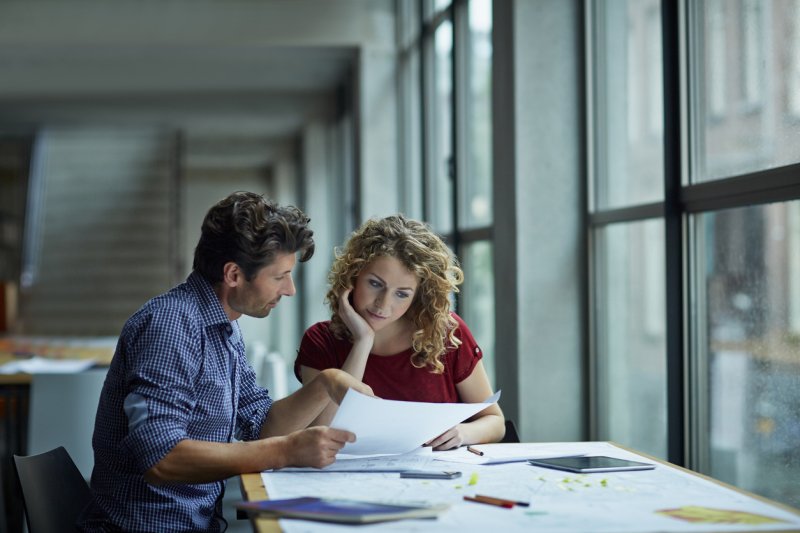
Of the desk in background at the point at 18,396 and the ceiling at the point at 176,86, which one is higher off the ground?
the ceiling at the point at 176,86

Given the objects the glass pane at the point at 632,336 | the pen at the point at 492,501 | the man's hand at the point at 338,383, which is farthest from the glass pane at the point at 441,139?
the pen at the point at 492,501

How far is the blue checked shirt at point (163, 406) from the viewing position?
196 centimetres

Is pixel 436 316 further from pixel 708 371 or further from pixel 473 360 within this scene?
pixel 708 371

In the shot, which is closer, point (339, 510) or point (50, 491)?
point (339, 510)

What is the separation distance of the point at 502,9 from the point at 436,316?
192 cm

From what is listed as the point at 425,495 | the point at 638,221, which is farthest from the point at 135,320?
the point at 638,221

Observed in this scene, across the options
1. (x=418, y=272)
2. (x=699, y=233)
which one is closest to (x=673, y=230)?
(x=699, y=233)

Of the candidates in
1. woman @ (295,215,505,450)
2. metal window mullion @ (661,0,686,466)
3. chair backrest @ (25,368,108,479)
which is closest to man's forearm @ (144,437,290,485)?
woman @ (295,215,505,450)

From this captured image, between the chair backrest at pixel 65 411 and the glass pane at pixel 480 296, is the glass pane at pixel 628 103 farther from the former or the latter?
the chair backrest at pixel 65 411

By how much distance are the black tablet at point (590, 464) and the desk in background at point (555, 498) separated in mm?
23

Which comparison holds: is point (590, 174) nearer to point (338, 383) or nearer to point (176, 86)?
point (338, 383)

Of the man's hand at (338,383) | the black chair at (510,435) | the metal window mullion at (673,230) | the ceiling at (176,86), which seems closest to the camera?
the man's hand at (338,383)

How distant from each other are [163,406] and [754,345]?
5.63 ft

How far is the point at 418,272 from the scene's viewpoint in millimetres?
2719
